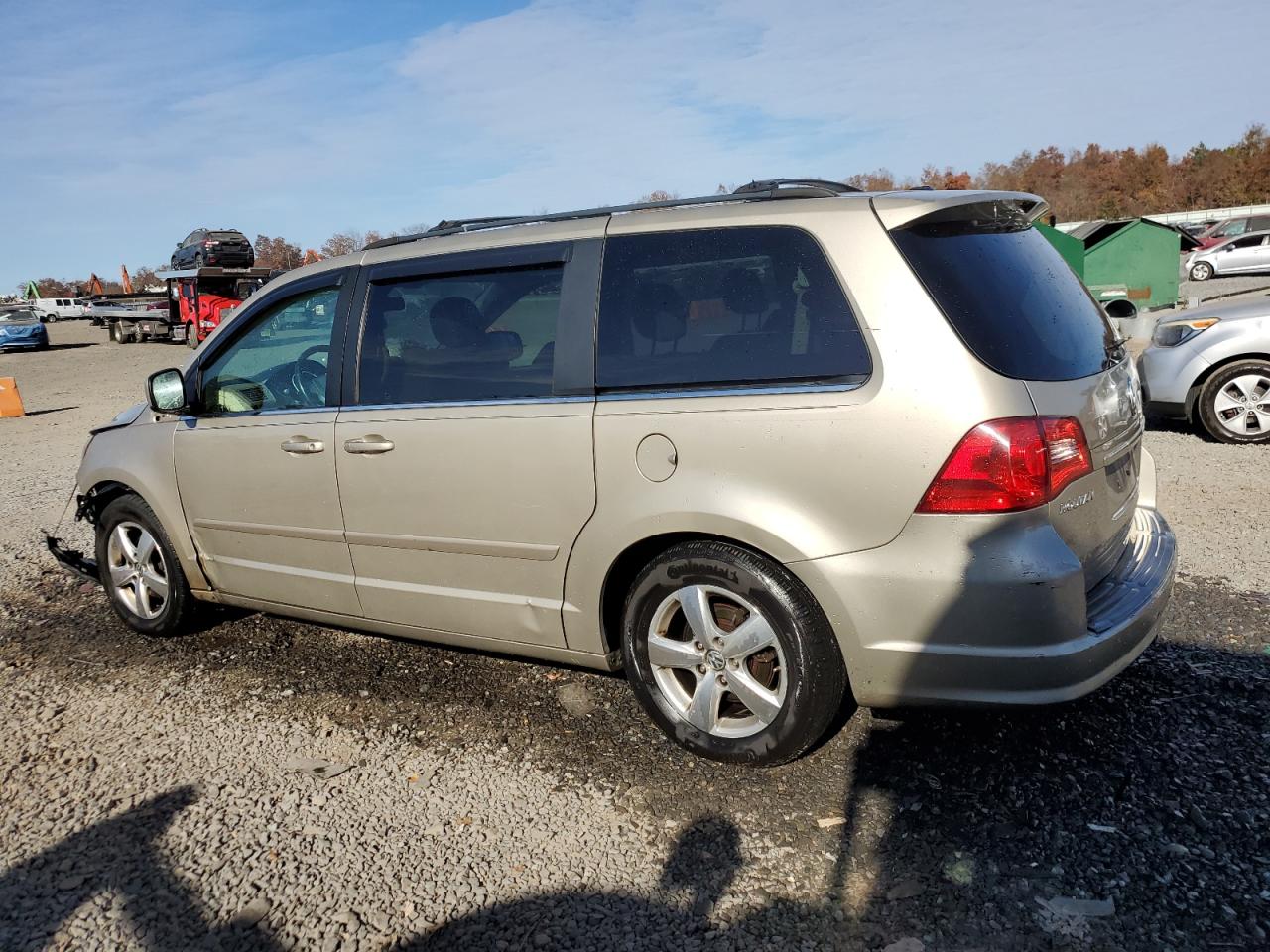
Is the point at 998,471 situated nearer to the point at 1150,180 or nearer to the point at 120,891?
the point at 120,891

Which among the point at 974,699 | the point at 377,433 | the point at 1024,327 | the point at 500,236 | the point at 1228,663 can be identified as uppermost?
the point at 500,236

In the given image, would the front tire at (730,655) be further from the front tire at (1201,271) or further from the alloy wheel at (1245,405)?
the front tire at (1201,271)

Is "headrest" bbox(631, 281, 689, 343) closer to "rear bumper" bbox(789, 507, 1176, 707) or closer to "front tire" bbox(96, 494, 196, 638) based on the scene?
"rear bumper" bbox(789, 507, 1176, 707)

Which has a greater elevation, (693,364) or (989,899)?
(693,364)

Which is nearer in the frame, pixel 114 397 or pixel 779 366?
pixel 779 366

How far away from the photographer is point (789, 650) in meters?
3.04

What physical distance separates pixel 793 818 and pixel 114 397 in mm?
17828

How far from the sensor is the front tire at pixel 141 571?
4.71 meters

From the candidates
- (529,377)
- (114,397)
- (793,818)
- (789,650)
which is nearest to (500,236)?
(529,377)

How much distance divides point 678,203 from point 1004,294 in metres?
1.17

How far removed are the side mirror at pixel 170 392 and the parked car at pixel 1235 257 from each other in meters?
34.4

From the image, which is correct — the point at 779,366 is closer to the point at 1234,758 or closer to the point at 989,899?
the point at 989,899

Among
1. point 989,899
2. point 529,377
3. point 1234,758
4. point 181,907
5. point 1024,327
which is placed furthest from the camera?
point 529,377

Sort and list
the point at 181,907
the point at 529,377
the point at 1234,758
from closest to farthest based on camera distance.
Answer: the point at 181,907 < the point at 1234,758 < the point at 529,377
